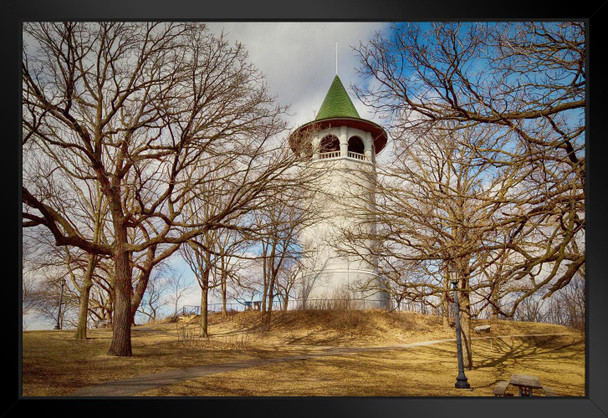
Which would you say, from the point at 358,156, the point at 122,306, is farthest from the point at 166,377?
the point at 358,156

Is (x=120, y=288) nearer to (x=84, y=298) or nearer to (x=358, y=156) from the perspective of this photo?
(x=84, y=298)

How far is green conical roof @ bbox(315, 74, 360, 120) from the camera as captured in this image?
809 centimetres

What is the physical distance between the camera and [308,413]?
3.53 meters

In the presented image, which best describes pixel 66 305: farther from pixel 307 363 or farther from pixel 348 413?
pixel 348 413

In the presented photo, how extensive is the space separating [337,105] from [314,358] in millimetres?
5049

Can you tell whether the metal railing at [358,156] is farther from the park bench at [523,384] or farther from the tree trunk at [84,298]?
the tree trunk at [84,298]

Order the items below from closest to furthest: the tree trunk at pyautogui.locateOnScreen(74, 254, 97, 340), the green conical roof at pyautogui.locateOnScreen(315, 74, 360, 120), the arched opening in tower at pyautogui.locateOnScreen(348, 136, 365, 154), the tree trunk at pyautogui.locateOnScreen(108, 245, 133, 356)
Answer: the tree trunk at pyautogui.locateOnScreen(108, 245, 133, 356), the tree trunk at pyautogui.locateOnScreen(74, 254, 97, 340), the green conical roof at pyautogui.locateOnScreen(315, 74, 360, 120), the arched opening in tower at pyautogui.locateOnScreen(348, 136, 365, 154)

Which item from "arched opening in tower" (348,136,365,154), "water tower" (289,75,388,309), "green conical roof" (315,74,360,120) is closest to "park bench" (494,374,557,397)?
"water tower" (289,75,388,309)

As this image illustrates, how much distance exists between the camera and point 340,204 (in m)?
7.51

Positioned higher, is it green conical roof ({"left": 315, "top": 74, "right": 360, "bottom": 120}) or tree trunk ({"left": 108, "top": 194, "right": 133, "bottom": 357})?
green conical roof ({"left": 315, "top": 74, "right": 360, "bottom": 120})

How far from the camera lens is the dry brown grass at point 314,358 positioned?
5.27 metres

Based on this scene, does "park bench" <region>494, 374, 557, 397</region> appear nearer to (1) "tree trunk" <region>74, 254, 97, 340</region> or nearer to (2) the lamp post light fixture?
(2) the lamp post light fixture

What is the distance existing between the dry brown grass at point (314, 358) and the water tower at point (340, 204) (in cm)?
55
